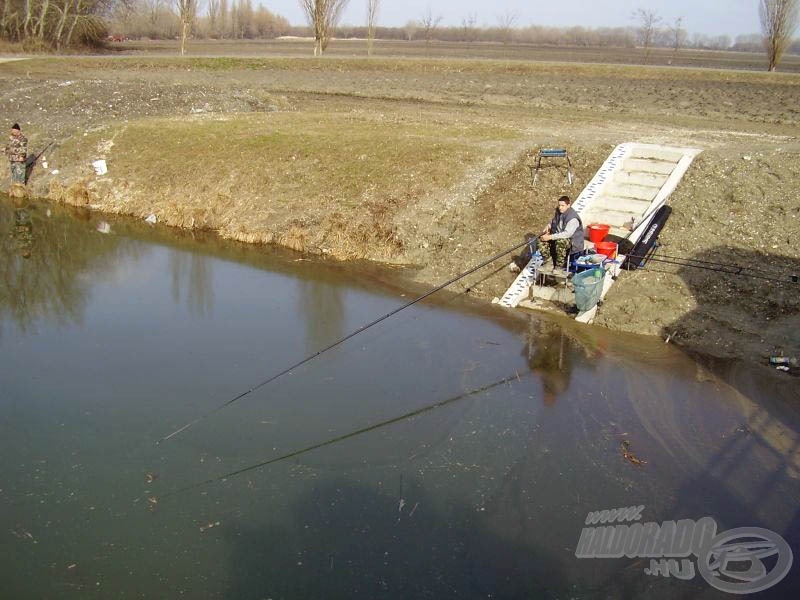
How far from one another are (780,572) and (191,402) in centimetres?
661

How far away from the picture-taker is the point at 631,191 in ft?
49.9

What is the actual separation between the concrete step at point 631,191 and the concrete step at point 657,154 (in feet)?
3.41

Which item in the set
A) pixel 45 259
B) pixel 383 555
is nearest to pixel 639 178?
pixel 383 555

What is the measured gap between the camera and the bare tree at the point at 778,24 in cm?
3984

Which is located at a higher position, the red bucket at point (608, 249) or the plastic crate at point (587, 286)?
the red bucket at point (608, 249)

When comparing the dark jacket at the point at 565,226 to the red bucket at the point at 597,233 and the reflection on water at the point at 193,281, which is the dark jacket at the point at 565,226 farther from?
the reflection on water at the point at 193,281

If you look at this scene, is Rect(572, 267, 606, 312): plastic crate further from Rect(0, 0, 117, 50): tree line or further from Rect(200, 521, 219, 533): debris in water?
Rect(0, 0, 117, 50): tree line

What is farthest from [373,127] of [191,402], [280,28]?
[280,28]

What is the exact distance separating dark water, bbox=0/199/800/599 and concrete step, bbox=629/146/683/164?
18.8 ft

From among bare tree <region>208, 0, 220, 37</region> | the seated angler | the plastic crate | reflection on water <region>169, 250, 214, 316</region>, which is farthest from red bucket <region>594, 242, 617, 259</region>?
bare tree <region>208, 0, 220, 37</region>

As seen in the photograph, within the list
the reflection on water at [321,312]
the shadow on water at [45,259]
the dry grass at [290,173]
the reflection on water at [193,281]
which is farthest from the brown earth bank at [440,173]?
the reflection on water at [321,312]

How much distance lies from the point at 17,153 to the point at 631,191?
15140 mm

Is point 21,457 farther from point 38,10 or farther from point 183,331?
point 38,10

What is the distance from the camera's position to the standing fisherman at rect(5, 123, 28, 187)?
63.5ft
